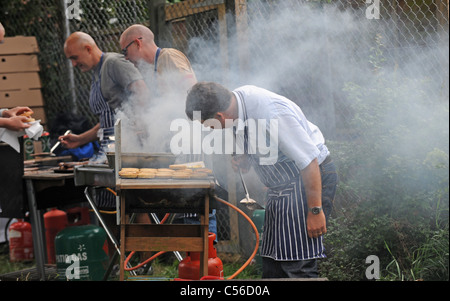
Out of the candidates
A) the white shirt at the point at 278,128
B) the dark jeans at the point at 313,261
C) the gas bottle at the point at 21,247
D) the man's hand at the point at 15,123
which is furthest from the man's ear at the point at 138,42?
the gas bottle at the point at 21,247

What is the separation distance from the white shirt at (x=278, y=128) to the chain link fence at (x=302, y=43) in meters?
1.66

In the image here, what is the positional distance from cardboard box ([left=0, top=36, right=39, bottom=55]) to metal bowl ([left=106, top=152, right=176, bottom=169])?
371 centimetres

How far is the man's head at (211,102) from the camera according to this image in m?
3.05

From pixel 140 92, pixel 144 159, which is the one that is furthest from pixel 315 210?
pixel 140 92

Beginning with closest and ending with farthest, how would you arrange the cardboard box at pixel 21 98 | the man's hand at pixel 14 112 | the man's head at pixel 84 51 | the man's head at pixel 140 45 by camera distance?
1. the man's head at pixel 140 45
2. the man's hand at pixel 14 112
3. the man's head at pixel 84 51
4. the cardboard box at pixel 21 98

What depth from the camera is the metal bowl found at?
153 inches

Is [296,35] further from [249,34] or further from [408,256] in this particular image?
[408,256]

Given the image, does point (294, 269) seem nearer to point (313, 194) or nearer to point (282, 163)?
point (313, 194)

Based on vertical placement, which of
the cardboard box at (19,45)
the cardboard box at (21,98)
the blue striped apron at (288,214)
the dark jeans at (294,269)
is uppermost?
the cardboard box at (19,45)

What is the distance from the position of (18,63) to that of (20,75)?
160 millimetres

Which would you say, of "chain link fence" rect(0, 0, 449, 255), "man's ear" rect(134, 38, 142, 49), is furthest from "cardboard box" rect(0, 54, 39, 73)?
"man's ear" rect(134, 38, 142, 49)

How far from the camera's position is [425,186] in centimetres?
418

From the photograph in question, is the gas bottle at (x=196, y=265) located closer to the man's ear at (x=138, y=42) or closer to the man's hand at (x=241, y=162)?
the man's hand at (x=241, y=162)

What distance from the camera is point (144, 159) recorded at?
398 centimetres
